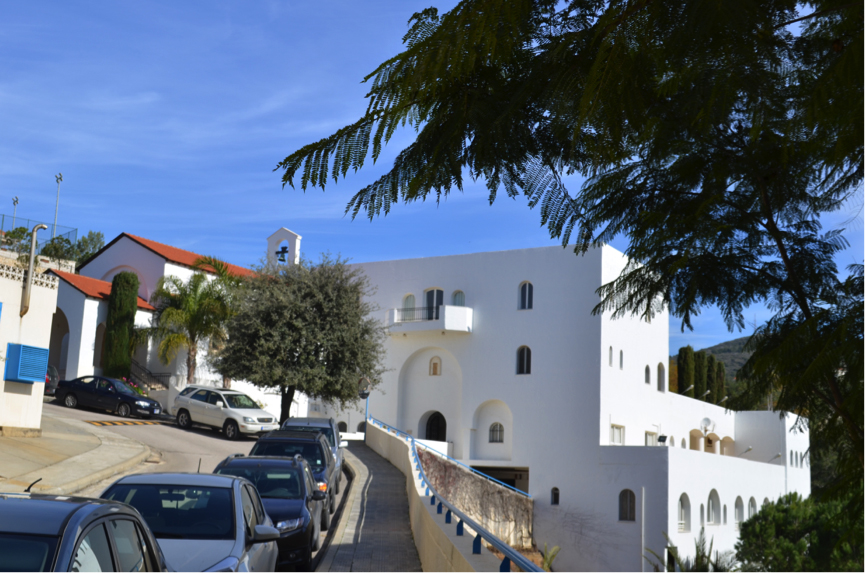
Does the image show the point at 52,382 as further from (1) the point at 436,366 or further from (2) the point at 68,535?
(2) the point at 68,535

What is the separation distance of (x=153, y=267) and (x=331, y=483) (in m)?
29.6

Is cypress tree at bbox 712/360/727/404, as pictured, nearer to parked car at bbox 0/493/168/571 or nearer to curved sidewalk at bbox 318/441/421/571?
curved sidewalk at bbox 318/441/421/571

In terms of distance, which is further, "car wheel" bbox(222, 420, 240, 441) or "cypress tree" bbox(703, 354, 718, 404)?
"cypress tree" bbox(703, 354, 718, 404)

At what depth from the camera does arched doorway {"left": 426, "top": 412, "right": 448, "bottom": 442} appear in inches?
1851

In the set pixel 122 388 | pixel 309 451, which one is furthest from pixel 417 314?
pixel 309 451

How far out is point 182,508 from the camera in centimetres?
820

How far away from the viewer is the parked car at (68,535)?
3732mm

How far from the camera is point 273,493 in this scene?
1236cm

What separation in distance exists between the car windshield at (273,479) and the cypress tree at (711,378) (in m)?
57.0

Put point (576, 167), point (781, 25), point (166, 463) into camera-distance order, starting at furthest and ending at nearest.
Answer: point (166, 463)
point (576, 167)
point (781, 25)

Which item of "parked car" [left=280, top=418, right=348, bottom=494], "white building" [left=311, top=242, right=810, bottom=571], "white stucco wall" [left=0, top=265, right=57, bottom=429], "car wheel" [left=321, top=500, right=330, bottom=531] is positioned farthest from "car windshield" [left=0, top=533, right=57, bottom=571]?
"white building" [left=311, top=242, right=810, bottom=571]

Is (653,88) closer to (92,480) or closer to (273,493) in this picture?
(273,493)

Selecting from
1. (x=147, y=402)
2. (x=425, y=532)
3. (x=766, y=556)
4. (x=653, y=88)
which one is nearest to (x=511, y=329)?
(x=766, y=556)

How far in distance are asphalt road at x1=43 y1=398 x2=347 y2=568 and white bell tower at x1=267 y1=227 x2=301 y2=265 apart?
1630 cm
